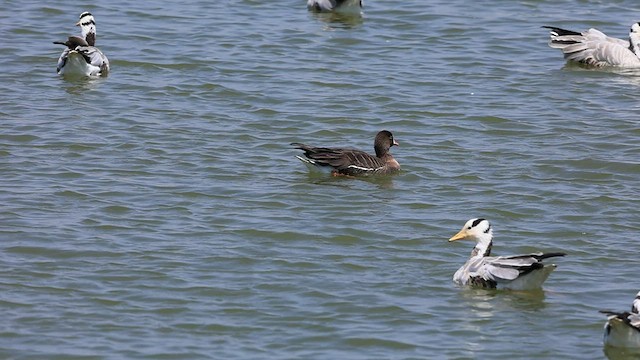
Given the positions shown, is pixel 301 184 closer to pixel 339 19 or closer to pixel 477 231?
pixel 477 231

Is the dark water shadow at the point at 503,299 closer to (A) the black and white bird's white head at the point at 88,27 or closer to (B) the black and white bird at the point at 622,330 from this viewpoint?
(B) the black and white bird at the point at 622,330

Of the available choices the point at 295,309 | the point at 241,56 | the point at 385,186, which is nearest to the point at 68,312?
the point at 295,309

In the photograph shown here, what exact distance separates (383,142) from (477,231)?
11.1ft

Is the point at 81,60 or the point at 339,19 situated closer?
the point at 81,60

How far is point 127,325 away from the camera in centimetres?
1041

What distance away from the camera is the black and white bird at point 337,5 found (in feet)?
74.0

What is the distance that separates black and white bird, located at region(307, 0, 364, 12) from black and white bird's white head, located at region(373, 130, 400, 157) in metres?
7.71

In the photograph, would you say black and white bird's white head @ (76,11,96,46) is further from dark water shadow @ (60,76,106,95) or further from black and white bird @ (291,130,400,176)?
black and white bird @ (291,130,400,176)

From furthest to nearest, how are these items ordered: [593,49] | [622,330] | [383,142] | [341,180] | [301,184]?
[593,49] < [383,142] < [341,180] < [301,184] < [622,330]

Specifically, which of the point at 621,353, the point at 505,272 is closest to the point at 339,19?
the point at 505,272

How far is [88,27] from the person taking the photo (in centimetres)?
1933

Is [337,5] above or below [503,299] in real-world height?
above

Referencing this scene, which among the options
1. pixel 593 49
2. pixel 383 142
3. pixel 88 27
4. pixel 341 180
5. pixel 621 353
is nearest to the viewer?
pixel 621 353

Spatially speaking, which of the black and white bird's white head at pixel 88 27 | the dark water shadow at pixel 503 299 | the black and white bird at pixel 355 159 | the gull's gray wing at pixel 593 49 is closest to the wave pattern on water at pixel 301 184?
the dark water shadow at pixel 503 299
